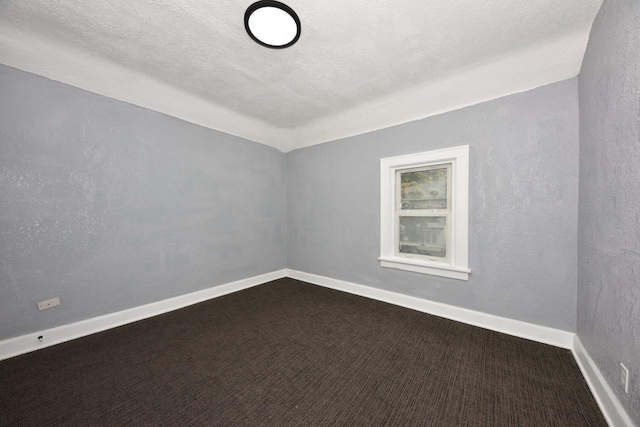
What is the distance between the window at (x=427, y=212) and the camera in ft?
8.00

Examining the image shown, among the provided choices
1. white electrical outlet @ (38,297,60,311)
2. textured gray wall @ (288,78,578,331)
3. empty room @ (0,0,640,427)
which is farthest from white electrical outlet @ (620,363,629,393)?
white electrical outlet @ (38,297,60,311)

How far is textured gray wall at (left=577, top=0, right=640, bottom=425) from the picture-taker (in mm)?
1063

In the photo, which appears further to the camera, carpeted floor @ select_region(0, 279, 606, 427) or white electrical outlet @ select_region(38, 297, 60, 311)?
white electrical outlet @ select_region(38, 297, 60, 311)

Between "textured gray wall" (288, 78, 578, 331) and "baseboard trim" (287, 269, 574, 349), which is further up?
"textured gray wall" (288, 78, 578, 331)

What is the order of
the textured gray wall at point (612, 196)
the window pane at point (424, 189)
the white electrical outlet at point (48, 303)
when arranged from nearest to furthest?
the textured gray wall at point (612, 196) → the white electrical outlet at point (48, 303) → the window pane at point (424, 189)

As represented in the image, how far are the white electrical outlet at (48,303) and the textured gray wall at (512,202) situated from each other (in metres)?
3.28

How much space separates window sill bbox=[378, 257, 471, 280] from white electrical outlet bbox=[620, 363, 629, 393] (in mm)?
1237

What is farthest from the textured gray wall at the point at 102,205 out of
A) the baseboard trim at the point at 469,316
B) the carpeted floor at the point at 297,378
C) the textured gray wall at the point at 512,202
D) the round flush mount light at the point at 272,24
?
the textured gray wall at the point at 512,202

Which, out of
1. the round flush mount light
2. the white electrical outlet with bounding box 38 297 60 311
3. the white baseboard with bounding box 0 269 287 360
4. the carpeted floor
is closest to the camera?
the carpeted floor

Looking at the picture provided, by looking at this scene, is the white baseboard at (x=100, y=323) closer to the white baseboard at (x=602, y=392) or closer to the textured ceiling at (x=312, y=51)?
the textured ceiling at (x=312, y=51)

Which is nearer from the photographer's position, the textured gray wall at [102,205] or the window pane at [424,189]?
the textured gray wall at [102,205]

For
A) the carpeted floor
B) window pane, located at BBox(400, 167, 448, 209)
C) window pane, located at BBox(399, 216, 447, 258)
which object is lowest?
the carpeted floor

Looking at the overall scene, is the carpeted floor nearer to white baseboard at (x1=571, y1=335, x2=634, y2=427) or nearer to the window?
white baseboard at (x1=571, y1=335, x2=634, y2=427)

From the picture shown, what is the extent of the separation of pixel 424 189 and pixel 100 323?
12.6ft
